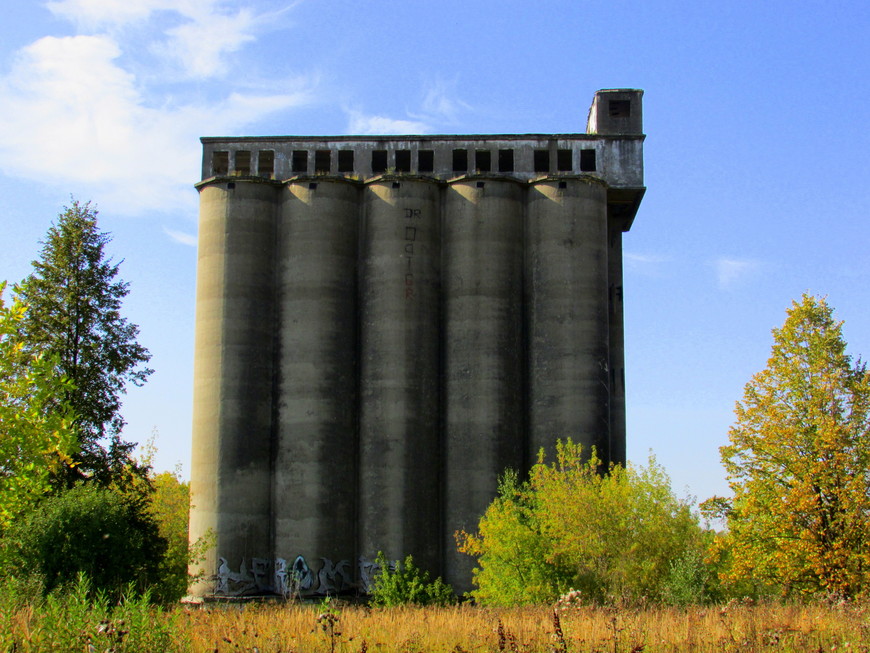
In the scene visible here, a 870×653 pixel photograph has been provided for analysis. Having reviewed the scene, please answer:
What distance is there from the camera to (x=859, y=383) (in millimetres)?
28141

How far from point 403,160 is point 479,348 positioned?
39.0ft

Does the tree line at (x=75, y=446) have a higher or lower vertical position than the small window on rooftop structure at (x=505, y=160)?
lower

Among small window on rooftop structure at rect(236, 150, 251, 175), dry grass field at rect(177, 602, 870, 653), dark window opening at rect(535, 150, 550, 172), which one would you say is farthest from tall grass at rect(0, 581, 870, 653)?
small window on rooftop structure at rect(236, 150, 251, 175)

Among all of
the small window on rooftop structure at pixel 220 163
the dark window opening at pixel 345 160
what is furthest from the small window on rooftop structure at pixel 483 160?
the small window on rooftop structure at pixel 220 163

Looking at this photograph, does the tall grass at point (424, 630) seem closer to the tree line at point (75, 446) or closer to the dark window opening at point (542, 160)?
the tree line at point (75, 446)

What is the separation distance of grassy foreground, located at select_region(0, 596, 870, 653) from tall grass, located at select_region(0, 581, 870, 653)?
0.09 feet

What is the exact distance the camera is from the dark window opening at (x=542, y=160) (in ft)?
158

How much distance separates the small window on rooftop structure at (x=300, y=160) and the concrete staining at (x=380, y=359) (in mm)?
1408

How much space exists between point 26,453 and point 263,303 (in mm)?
20915

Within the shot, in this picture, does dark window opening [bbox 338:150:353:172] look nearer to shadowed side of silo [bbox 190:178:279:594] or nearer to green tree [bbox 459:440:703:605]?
shadowed side of silo [bbox 190:178:279:594]

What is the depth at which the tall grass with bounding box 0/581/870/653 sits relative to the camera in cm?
1338

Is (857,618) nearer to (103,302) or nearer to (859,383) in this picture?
(859,383)

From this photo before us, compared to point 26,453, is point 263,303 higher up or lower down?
higher up

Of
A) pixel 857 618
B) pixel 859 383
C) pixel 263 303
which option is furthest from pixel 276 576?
pixel 857 618
